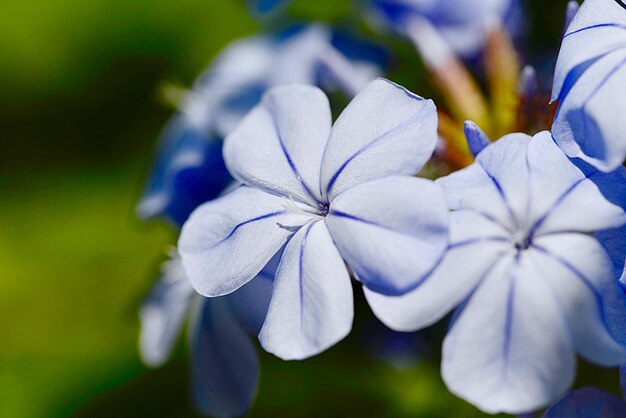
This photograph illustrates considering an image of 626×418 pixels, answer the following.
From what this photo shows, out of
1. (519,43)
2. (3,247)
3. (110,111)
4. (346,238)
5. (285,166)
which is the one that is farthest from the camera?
(110,111)

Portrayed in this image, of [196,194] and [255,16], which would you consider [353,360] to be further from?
[255,16]

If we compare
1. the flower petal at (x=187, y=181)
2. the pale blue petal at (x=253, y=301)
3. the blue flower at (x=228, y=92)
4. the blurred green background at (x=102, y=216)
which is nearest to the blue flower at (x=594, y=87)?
the pale blue petal at (x=253, y=301)

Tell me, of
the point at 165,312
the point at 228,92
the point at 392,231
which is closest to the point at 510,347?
the point at 392,231

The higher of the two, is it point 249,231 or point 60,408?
point 249,231

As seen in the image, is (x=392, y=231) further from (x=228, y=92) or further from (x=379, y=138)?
(x=228, y=92)

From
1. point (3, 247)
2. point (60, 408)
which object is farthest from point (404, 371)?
point (3, 247)

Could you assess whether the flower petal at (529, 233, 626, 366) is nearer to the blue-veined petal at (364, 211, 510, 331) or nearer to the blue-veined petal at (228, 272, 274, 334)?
the blue-veined petal at (364, 211, 510, 331)

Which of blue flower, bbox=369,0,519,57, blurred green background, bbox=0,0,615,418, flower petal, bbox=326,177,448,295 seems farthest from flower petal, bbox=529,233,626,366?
blue flower, bbox=369,0,519,57
